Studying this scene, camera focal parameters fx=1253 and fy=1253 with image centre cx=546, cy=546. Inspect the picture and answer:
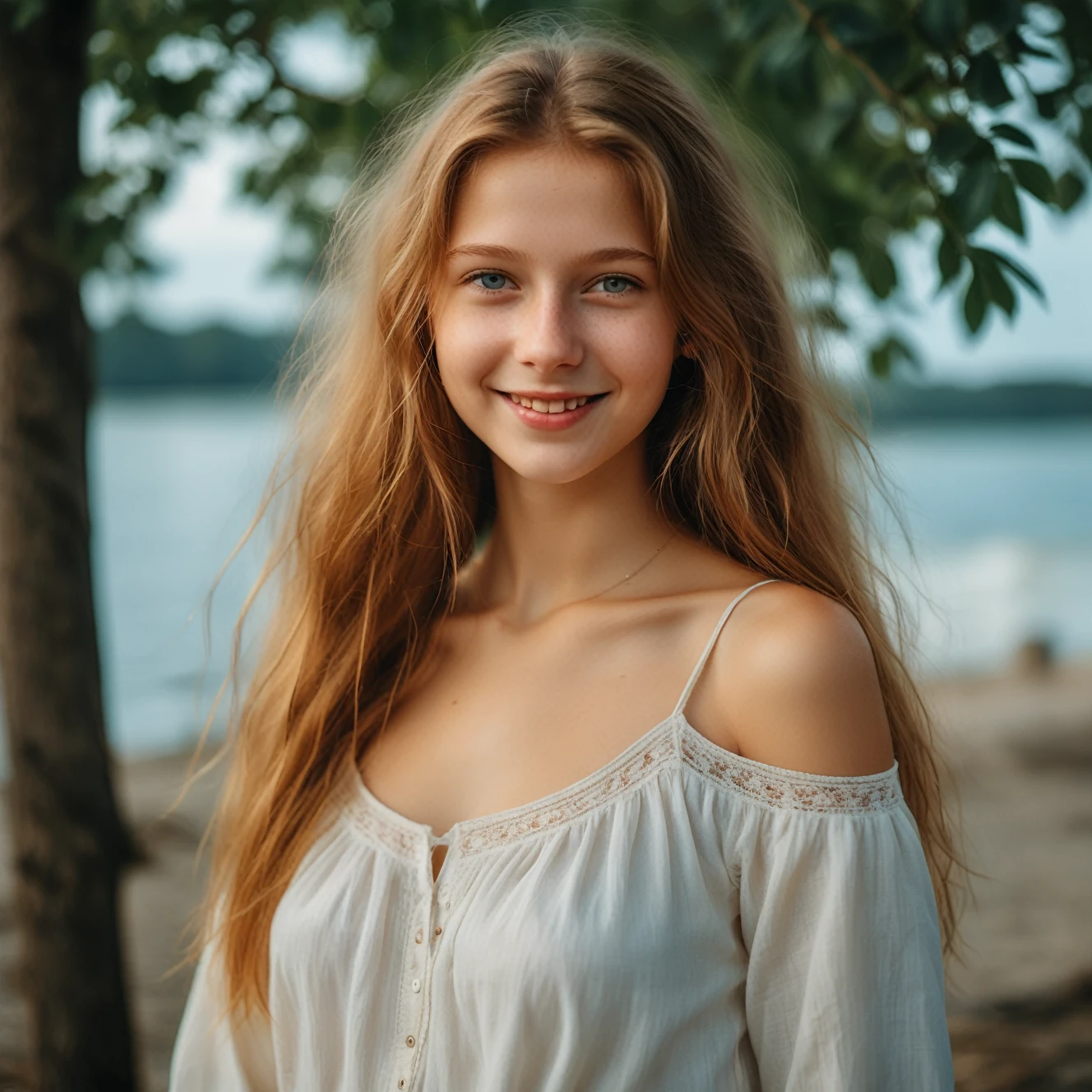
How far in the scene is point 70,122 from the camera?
2.50m

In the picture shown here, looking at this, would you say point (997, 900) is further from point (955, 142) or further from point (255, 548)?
point (955, 142)

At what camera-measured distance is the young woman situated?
1.37 m

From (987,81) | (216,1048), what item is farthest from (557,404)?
(216,1048)

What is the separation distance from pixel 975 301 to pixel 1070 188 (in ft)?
3.16

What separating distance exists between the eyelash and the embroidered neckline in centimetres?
50

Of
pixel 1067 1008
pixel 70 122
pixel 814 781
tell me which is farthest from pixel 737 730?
pixel 1067 1008

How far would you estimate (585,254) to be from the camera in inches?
57.6

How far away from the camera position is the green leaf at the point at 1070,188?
249 centimetres

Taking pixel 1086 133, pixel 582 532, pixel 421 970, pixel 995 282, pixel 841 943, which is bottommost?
pixel 421 970

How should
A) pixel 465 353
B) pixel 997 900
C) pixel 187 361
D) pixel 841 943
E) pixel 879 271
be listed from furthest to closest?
pixel 187 361, pixel 997 900, pixel 879 271, pixel 465 353, pixel 841 943

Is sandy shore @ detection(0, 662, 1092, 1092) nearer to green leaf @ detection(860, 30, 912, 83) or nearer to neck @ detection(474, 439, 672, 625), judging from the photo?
neck @ detection(474, 439, 672, 625)

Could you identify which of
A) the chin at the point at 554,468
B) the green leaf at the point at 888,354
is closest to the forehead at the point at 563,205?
the chin at the point at 554,468

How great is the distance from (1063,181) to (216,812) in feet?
6.78

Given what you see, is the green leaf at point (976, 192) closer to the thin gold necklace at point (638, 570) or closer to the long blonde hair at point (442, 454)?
the long blonde hair at point (442, 454)
